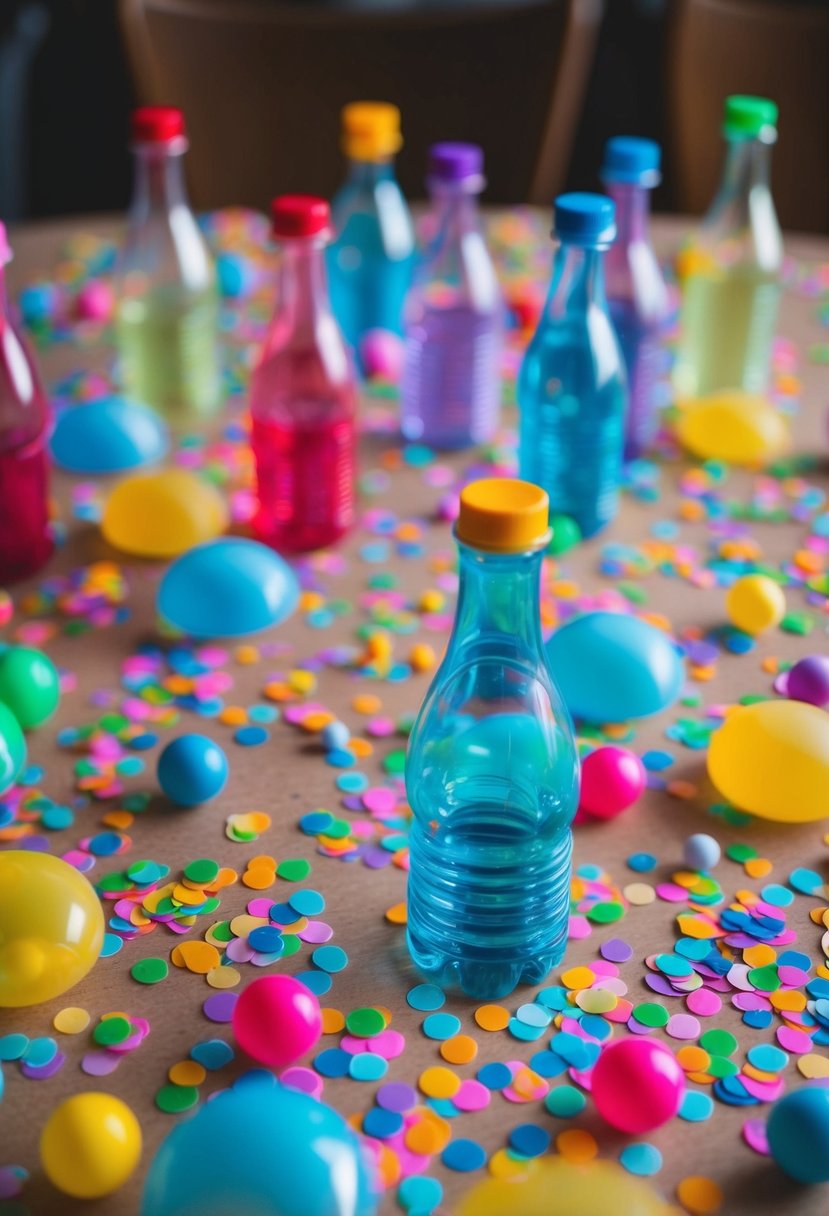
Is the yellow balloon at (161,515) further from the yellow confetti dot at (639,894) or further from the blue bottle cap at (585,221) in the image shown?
the yellow confetti dot at (639,894)

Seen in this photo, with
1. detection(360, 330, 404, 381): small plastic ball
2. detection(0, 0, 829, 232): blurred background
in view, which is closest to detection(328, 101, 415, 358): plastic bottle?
detection(360, 330, 404, 381): small plastic ball

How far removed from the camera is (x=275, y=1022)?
2.01 feet

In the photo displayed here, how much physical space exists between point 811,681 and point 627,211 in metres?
0.46

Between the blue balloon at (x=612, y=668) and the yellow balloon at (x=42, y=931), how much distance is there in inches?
13.3

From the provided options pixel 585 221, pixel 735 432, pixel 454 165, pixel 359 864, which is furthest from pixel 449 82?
pixel 359 864

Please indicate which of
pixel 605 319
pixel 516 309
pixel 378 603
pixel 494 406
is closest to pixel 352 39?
pixel 516 309

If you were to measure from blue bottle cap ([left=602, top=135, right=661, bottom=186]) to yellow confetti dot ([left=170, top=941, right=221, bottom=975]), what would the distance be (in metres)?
0.71

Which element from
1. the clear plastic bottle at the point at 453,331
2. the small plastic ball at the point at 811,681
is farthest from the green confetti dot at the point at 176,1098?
the clear plastic bottle at the point at 453,331

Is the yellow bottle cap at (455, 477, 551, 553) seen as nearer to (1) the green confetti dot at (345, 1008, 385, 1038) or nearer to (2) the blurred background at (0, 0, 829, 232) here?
(1) the green confetti dot at (345, 1008, 385, 1038)

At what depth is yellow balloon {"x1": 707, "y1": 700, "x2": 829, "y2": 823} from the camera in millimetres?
766

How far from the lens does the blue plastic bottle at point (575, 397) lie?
1001mm

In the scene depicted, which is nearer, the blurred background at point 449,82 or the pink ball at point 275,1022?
Result: the pink ball at point 275,1022

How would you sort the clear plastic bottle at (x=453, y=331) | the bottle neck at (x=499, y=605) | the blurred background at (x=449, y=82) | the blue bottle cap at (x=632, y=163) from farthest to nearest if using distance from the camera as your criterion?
the blurred background at (x=449, y=82) < the clear plastic bottle at (x=453, y=331) < the blue bottle cap at (x=632, y=163) < the bottle neck at (x=499, y=605)

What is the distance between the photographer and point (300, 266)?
3.30 feet
